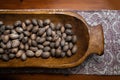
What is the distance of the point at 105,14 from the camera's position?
102cm

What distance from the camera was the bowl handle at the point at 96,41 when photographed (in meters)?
0.86

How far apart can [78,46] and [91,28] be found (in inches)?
3.3

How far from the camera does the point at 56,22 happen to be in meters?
0.94

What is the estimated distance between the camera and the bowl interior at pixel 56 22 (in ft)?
A: 2.79

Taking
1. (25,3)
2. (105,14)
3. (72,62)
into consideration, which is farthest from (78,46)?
(25,3)

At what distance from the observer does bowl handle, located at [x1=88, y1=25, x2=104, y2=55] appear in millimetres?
862

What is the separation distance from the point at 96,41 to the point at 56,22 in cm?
18

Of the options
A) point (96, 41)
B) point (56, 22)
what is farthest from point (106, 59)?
point (56, 22)

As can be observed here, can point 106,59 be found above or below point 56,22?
below

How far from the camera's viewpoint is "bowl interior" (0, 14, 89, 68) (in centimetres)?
85

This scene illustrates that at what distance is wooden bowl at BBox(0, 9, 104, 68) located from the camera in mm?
845

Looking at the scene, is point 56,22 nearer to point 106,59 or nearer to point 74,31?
point 74,31

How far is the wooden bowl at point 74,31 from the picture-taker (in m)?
0.84

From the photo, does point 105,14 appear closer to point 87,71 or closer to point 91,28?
point 91,28
